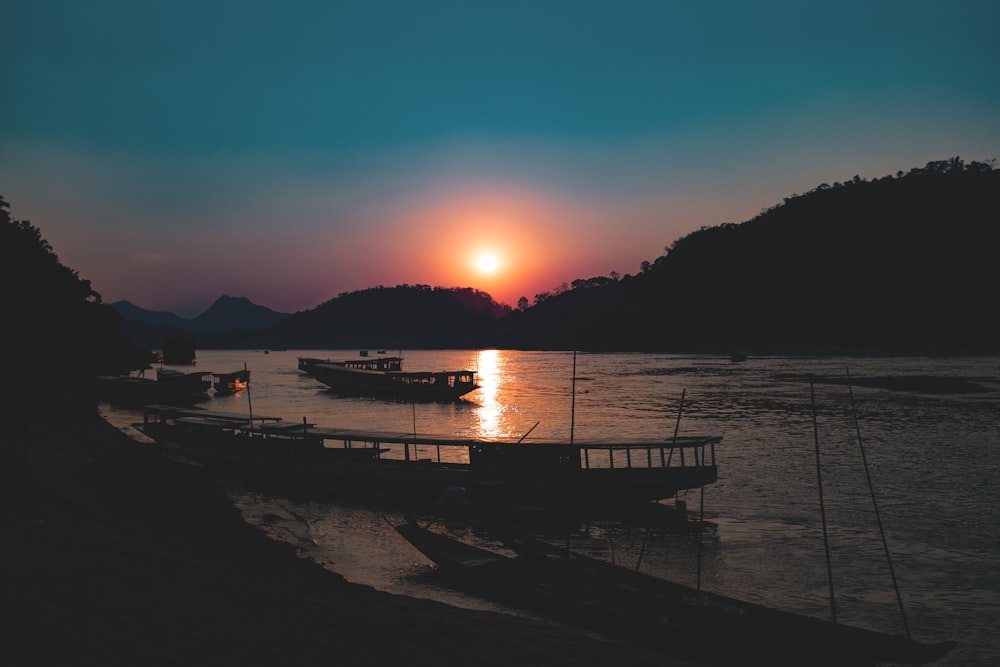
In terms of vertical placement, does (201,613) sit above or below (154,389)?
above

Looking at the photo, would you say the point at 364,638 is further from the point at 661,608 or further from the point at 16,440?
the point at 16,440

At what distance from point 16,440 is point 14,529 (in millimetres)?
18830

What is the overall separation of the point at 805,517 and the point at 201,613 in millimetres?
21992

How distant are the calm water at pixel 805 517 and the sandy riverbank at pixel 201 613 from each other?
12.3 ft

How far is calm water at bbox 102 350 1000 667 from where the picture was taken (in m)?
18.0

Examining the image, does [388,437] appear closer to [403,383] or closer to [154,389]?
[403,383]

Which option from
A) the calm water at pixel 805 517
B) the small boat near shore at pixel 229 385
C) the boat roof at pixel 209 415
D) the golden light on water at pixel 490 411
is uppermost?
the boat roof at pixel 209 415

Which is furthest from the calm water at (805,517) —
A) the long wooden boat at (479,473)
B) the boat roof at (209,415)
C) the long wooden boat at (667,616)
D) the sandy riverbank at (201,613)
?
the boat roof at (209,415)

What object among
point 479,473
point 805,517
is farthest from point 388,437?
point 805,517

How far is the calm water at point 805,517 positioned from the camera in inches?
710

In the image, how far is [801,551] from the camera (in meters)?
21.9

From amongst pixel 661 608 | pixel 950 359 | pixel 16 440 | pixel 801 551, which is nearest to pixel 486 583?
pixel 661 608

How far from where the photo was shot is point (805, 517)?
2620cm

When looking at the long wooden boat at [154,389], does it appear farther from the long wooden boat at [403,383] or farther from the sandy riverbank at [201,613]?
the sandy riverbank at [201,613]
